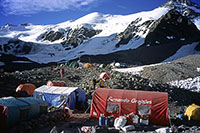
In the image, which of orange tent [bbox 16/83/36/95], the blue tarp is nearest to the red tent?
the blue tarp

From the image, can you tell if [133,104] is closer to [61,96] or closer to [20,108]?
[61,96]

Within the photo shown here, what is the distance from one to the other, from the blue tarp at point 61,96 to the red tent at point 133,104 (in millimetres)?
2243

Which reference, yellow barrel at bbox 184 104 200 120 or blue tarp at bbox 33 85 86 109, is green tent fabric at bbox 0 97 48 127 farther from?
yellow barrel at bbox 184 104 200 120

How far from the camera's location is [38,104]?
9.02 metres

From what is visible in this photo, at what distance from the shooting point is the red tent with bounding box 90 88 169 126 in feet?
28.9

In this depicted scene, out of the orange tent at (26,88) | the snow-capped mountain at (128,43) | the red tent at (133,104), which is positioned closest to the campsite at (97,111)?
the red tent at (133,104)

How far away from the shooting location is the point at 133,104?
9242 mm

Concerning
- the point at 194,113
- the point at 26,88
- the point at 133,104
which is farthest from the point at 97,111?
the point at 26,88

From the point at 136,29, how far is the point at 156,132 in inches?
2804

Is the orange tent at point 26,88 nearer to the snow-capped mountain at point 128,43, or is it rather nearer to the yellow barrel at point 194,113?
the yellow barrel at point 194,113

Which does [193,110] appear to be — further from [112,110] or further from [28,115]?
[28,115]

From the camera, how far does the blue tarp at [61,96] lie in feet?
37.9

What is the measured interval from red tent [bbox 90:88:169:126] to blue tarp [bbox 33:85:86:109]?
2.24 meters

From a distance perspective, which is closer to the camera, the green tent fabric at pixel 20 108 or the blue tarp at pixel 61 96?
the green tent fabric at pixel 20 108
